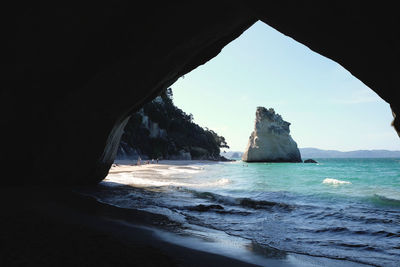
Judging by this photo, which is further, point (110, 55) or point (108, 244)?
point (110, 55)

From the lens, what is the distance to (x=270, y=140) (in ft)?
266

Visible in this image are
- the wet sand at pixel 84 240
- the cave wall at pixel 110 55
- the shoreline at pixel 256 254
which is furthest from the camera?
the cave wall at pixel 110 55

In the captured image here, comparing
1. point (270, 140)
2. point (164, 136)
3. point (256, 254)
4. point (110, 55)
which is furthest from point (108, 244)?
point (270, 140)

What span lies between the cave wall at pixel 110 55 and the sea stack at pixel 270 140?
2910 inches

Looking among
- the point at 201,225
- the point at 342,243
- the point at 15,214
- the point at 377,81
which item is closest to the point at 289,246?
the point at 342,243

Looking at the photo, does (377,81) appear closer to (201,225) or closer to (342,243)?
(342,243)

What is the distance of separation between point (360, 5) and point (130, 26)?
14.9 ft

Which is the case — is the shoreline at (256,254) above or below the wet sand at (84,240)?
below

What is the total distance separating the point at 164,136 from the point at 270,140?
3493 cm

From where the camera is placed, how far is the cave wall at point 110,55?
160 inches

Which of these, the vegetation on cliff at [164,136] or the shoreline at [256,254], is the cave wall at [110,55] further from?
the vegetation on cliff at [164,136]

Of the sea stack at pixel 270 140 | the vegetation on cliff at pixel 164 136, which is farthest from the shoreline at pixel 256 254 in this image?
the sea stack at pixel 270 140

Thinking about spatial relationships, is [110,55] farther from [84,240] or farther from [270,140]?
[270,140]

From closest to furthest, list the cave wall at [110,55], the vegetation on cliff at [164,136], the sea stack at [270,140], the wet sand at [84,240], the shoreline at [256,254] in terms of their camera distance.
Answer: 1. the wet sand at [84,240]
2. the shoreline at [256,254]
3. the cave wall at [110,55]
4. the vegetation on cliff at [164,136]
5. the sea stack at [270,140]
